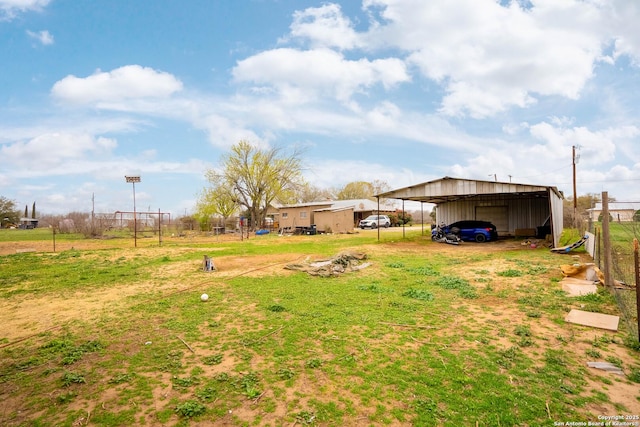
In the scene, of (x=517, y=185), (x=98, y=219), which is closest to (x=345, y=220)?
(x=517, y=185)

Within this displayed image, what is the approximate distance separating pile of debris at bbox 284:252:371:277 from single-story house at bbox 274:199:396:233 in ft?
60.8

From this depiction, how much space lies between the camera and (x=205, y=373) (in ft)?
12.4

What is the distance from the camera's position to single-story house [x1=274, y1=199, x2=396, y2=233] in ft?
101

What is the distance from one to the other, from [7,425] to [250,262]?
9534 mm

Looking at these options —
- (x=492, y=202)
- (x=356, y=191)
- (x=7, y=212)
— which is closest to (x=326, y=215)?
(x=492, y=202)

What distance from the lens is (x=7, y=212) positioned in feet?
183

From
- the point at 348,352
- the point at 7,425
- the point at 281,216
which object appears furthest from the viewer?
the point at 281,216

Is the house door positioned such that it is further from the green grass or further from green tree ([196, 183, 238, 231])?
green tree ([196, 183, 238, 231])

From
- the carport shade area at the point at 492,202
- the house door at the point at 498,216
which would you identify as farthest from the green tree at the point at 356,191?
the house door at the point at 498,216

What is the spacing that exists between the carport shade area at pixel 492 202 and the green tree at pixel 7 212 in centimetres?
6706

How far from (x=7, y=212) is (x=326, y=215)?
59544 millimetres

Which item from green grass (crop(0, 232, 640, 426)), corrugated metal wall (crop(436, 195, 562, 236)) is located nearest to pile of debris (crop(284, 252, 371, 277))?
green grass (crop(0, 232, 640, 426))

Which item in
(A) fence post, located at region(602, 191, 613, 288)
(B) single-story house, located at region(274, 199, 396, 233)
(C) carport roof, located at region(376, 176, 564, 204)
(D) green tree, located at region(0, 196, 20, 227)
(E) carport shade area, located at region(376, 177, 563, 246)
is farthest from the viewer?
(D) green tree, located at region(0, 196, 20, 227)

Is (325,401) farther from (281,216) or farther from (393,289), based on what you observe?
(281,216)
